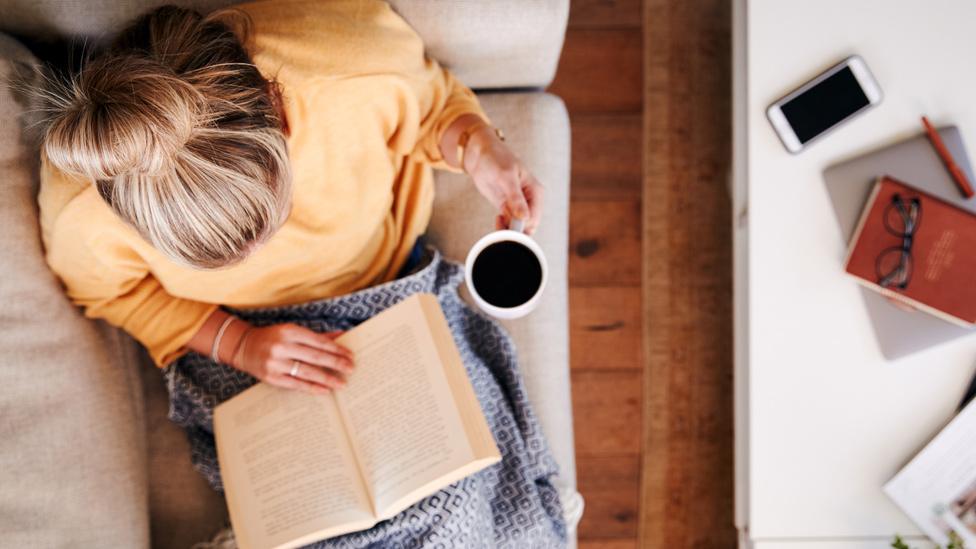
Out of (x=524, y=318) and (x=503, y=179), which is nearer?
(x=503, y=179)

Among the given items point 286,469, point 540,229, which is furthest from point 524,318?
point 286,469

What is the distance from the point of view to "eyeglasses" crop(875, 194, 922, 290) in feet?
2.93

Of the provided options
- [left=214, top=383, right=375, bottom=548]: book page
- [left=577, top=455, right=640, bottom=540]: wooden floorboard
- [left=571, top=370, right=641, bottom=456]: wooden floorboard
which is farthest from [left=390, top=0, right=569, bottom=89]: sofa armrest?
[left=577, top=455, right=640, bottom=540]: wooden floorboard

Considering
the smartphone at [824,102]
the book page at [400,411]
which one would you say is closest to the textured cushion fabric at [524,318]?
the book page at [400,411]

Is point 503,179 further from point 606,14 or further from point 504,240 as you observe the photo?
point 606,14

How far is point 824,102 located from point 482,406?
0.61m

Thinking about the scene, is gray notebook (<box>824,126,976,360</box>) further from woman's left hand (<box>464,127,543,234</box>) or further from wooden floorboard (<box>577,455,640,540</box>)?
wooden floorboard (<box>577,455,640,540</box>)

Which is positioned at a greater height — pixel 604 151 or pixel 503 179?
pixel 503 179

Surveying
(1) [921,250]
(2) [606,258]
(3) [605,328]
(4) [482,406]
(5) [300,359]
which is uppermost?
(1) [921,250]

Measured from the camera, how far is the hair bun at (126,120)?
60 cm

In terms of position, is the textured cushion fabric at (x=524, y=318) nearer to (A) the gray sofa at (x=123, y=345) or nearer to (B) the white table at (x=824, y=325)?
(A) the gray sofa at (x=123, y=345)

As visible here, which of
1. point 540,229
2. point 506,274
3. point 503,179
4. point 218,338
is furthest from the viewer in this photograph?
point 540,229

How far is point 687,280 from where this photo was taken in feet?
4.83

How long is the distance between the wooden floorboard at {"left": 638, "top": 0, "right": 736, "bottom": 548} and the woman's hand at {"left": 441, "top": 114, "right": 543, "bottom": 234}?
0.65m
